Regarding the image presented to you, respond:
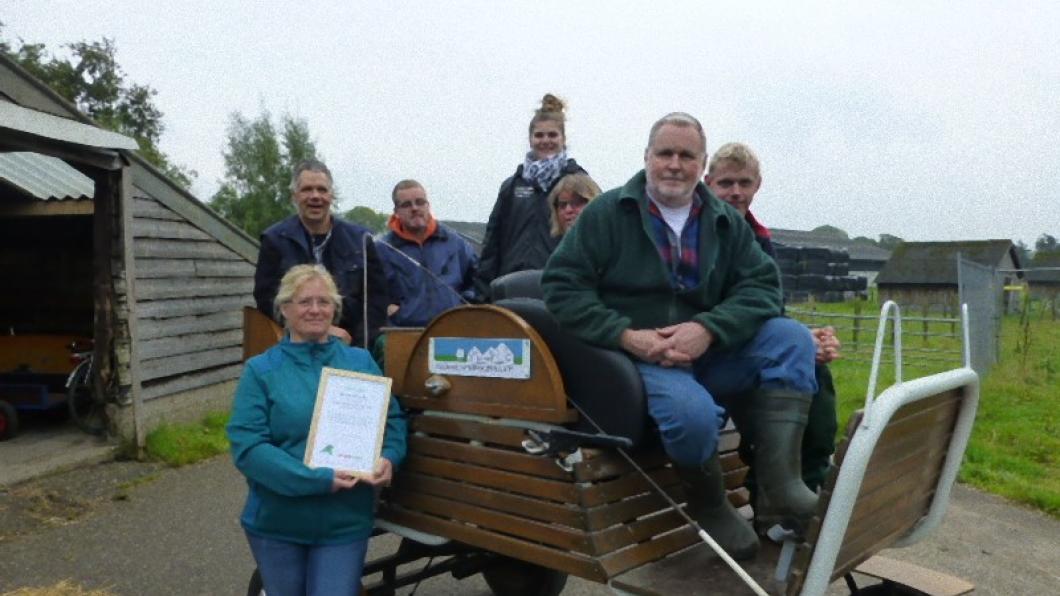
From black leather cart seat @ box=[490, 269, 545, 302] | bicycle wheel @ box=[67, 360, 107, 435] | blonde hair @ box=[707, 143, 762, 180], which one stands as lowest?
bicycle wheel @ box=[67, 360, 107, 435]

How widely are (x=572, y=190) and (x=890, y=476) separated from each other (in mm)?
1946

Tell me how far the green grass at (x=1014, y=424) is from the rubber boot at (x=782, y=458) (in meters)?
4.61

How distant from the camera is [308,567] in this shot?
3303mm

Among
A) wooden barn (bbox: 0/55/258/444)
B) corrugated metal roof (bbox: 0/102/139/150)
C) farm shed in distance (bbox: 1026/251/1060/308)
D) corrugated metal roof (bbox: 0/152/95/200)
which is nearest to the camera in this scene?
corrugated metal roof (bbox: 0/102/139/150)

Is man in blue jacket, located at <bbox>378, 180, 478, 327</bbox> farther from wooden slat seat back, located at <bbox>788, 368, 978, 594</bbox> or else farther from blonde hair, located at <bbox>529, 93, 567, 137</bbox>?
wooden slat seat back, located at <bbox>788, 368, 978, 594</bbox>

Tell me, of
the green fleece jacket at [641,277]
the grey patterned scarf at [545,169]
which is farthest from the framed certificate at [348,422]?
the grey patterned scarf at [545,169]

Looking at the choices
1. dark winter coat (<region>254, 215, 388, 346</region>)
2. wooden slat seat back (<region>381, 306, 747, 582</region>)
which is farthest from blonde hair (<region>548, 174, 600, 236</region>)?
wooden slat seat back (<region>381, 306, 747, 582</region>)

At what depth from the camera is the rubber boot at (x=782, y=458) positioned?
8.99ft

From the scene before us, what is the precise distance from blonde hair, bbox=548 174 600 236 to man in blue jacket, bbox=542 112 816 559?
1101mm

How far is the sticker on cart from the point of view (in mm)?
2926

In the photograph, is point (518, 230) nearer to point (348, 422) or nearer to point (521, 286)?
point (521, 286)

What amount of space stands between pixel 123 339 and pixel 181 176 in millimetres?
31312

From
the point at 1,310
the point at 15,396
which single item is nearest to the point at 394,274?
the point at 15,396

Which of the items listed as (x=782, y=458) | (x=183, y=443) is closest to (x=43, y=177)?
(x=183, y=443)
